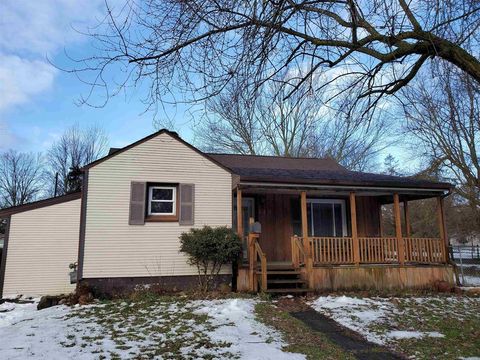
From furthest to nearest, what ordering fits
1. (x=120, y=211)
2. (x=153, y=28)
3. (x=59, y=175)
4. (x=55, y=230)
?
(x=59, y=175), (x=55, y=230), (x=120, y=211), (x=153, y=28)

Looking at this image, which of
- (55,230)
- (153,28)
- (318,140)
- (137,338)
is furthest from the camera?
(318,140)

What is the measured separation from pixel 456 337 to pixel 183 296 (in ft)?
20.7

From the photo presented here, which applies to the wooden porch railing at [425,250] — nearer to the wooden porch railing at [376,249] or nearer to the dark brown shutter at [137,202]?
the wooden porch railing at [376,249]

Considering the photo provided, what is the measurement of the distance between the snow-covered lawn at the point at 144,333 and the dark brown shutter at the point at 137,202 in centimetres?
237

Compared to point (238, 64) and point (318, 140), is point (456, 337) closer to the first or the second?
point (238, 64)

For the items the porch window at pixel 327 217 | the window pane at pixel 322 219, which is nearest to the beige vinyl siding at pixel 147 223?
the porch window at pixel 327 217

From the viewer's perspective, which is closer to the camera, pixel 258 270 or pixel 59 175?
pixel 258 270

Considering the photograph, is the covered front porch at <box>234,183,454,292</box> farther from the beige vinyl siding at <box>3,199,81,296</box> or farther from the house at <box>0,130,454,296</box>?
the beige vinyl siding at <box>3,199,81,296</box>

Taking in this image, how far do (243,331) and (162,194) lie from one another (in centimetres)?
568

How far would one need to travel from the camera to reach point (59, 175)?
39.2 metres

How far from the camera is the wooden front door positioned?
1330 cm

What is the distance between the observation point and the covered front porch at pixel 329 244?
11.0 m

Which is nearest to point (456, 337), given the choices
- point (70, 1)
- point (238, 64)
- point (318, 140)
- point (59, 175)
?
point (238, 64)

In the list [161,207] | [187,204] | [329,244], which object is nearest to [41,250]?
[161,207]
